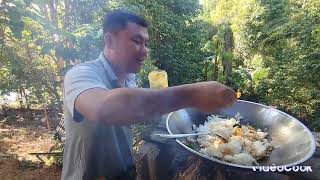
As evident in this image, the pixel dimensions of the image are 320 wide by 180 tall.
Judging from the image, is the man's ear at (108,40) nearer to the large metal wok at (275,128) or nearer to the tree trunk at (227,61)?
the large metal wok at (275,128)

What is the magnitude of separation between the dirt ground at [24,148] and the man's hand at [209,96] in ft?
15.1

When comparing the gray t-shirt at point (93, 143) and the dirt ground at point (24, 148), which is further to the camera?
the dirt ground at point (24, 148)

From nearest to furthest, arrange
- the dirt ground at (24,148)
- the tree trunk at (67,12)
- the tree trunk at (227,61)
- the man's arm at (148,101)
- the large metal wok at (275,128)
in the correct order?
the man's arm at (148,101), the large metal wok at (275,128), the dirt ground at (24,148), the tree trunk at (67,12), the tree trunk at (227,61)

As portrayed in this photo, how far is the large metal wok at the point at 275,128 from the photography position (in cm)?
179

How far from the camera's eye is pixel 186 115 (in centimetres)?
235

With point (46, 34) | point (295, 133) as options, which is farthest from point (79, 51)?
point (295, 133)

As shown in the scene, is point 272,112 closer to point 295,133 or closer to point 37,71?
point 295,133

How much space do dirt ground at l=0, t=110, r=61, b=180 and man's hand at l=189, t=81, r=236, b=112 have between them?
462 cm

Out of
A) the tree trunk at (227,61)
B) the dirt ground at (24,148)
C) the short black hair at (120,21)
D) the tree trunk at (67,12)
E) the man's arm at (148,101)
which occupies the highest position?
the tree trunk at (67,12)

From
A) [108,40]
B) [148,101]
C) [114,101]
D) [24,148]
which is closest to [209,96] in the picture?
[148,101]

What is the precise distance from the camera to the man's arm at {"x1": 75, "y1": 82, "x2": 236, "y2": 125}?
2.84ft

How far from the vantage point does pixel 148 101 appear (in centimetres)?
88

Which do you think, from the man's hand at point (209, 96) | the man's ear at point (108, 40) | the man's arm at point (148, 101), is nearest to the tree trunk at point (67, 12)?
the man's ear at point (108, 40)

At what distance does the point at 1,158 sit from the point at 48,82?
1.78 metres
